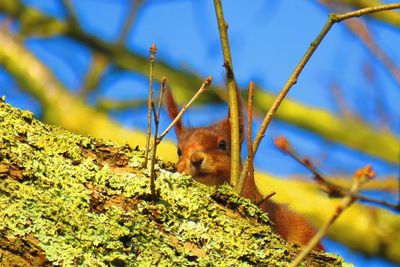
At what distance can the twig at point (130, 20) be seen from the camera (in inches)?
265

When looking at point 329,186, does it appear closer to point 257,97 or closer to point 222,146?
point 222,146

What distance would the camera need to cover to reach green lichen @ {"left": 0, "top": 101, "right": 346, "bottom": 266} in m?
1.80

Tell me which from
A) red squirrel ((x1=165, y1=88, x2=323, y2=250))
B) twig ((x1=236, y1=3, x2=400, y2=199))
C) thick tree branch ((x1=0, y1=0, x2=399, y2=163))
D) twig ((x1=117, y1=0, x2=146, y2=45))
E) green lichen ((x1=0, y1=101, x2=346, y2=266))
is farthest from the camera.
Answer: twig ((x1=117, y1=0, x2=146, y2=45))

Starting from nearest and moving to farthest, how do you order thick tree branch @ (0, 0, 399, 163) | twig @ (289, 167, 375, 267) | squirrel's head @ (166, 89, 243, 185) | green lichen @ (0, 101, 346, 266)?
twig @ (289, 167, 375, 267)
green lichen @ (0, 101, 346, 266)
squirrel's head @ (166, 89, 243, 185)
thick tree branch @ (0, 0, 399, 163)

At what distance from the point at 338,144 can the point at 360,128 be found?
185 mm

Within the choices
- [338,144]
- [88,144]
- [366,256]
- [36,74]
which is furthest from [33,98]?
[88,144]

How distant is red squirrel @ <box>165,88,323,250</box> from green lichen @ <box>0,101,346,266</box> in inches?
41.3

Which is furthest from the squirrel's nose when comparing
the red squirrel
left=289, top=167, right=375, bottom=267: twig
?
left=289, top=167, right=375, bottom=267: twig

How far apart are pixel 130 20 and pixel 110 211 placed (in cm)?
518

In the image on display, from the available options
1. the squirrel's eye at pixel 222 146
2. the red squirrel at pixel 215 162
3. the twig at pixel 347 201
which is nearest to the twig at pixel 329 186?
the twig at pixel 347 201

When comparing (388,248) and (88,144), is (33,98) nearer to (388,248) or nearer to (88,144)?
(388,248)

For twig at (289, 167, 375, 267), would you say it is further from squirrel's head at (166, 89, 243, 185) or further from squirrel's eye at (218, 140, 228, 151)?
squirrel's eye at (218, 140, 228, 151)

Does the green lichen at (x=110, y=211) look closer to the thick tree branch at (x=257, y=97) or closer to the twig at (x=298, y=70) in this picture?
the twig at (x=298, y=70)

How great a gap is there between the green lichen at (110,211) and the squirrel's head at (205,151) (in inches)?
60.9
